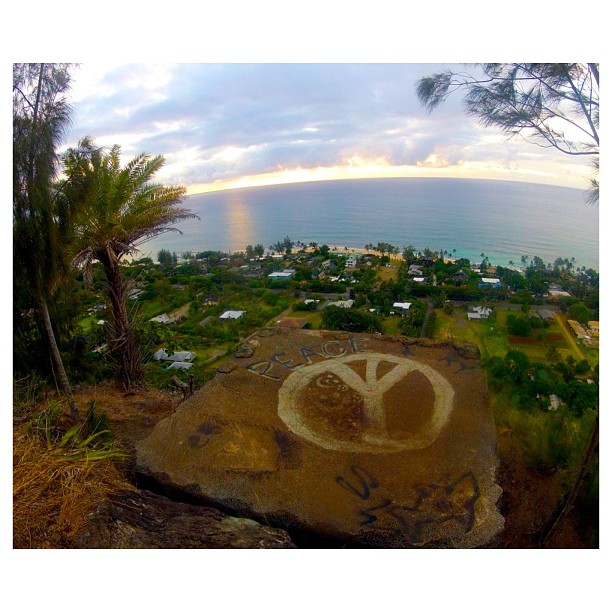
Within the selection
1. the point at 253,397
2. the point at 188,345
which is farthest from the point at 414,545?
the point at 188,345

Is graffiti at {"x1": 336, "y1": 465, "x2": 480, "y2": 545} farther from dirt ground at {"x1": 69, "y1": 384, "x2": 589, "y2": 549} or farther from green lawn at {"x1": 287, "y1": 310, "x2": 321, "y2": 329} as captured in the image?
green lawn at {"x1": 287, "y1": 310, "x2": 321, "y2": 329}

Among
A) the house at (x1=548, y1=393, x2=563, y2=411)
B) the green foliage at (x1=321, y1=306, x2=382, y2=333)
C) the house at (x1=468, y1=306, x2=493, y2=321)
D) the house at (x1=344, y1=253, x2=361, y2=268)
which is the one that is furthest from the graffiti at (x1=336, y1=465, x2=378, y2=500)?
the house at (x1=344, y1=253, x2=361, y2=268)

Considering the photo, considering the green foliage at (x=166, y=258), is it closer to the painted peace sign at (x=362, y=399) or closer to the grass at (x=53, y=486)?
the painted peace sign at (x=362, y=399)

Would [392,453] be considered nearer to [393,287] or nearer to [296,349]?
[296,349]

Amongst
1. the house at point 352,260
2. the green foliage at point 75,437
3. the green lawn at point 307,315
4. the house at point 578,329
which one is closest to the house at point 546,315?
the house at point 578,329

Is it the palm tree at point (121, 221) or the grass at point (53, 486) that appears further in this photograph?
the palm tree at point (121, 221)

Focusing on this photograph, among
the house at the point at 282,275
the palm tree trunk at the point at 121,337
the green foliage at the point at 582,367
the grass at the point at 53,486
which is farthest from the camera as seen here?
the house at the point at 282,275
